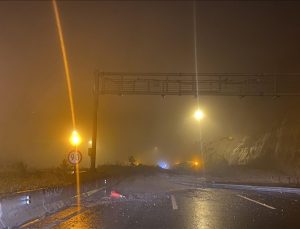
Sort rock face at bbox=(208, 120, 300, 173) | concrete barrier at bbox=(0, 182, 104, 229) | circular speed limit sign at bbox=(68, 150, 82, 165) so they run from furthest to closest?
rock face at bbox=(208, 120, 300, 173) < circular speed limit sign at bbox=(68, 150, 82, 165) < concrete barrier at bbox=(0, 182, 104, 229)

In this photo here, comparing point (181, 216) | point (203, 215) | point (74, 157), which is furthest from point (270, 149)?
point (181, 216)

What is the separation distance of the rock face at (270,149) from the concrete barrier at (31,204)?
31861 mm

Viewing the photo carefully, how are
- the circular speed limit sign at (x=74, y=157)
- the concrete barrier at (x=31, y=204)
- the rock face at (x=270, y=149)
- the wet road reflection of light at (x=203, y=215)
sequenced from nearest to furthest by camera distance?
the concrete barrier at (x=31, y=204) < the wet road reflection of light at (x=203, y=215) < the circular speed limit sign at (x=74, y=157) < the rock face at (x=270, y=149)

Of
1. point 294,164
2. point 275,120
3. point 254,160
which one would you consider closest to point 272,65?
point 275,120

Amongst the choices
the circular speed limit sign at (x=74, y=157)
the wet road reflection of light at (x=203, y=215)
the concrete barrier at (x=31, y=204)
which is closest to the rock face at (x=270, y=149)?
the circular speed limit sign at (x=74, y=157)

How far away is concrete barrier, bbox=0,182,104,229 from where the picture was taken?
11562 mm

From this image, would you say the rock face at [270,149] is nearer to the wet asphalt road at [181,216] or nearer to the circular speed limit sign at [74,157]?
the circular speed limit sign at [74,157]

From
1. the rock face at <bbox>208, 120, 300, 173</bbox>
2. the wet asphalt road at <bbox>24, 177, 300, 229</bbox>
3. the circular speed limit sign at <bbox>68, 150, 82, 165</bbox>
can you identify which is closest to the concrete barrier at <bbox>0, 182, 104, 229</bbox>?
the wet asphalt road at <bbox>24, 177, 300, 229</bbox>

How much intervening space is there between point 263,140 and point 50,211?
4422cm

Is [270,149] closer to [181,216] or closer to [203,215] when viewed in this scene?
[203,215]

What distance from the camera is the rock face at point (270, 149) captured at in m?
47.1

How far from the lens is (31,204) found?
44.8 feet

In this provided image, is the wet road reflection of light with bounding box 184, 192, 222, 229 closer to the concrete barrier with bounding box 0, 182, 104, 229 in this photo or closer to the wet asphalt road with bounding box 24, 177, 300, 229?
the wet asphalt road with bounding box 24, 177, 300, 229

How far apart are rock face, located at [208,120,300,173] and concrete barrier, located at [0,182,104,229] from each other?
31861mm
